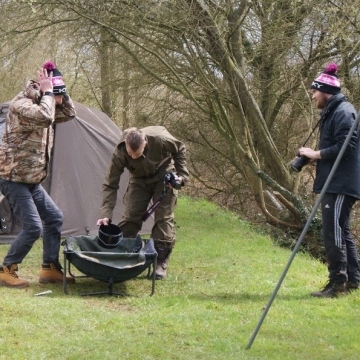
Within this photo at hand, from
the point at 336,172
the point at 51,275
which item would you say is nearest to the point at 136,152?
the point at 51,275

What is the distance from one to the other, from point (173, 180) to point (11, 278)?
183 cm

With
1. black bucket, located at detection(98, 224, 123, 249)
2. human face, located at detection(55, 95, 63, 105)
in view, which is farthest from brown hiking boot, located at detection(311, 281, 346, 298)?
human face, located at detection(55, 95, 63, 105)

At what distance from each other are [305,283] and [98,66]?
771 centimetres

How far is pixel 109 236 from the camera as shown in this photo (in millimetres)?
6988

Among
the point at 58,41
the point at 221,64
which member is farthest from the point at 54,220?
the point at 58,41

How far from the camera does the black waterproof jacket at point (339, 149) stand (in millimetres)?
6227

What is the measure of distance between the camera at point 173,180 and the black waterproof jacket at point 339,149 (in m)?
1.53

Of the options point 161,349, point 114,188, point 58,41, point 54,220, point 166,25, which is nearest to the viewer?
point 161,349

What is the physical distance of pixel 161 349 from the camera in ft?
16.1

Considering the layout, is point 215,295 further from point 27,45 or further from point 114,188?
point 27,45

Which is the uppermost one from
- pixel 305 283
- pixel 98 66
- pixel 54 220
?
pixel 98 66

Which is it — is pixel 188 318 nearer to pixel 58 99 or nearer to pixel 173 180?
pixel 173 180

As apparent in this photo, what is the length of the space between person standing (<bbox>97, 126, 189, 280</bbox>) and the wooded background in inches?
128

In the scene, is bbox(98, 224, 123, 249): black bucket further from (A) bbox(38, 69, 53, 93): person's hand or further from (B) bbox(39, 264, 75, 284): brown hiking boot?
(A) bbox(38, 69, 53, 93): person's hand
